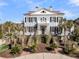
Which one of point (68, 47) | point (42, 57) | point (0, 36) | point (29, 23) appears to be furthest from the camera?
A: point (29, 23)

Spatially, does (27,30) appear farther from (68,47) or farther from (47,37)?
(68,47)

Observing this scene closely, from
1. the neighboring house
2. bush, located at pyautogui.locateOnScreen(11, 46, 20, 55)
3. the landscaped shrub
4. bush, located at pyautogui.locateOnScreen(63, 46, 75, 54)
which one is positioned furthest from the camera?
the neighboring house

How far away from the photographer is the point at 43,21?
65562 mm

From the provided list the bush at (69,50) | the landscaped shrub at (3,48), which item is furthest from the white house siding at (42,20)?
the bush at (69,50)

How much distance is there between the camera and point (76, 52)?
138 feet

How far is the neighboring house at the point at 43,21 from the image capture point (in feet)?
213

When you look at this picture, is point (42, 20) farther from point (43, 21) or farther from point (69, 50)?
point (69, 50)

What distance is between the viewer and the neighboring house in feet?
213

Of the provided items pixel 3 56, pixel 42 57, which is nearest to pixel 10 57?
pixel 3 56

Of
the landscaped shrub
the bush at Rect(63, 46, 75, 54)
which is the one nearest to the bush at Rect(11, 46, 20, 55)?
the landscaped shrub

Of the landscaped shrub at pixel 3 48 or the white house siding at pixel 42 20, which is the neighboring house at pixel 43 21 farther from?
the landscaped shrub at pixel 3 48

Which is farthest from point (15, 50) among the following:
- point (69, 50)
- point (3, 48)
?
point (69, 50)

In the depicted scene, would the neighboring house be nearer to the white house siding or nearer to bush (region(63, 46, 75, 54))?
the white house siding

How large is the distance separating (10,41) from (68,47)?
1116cm
